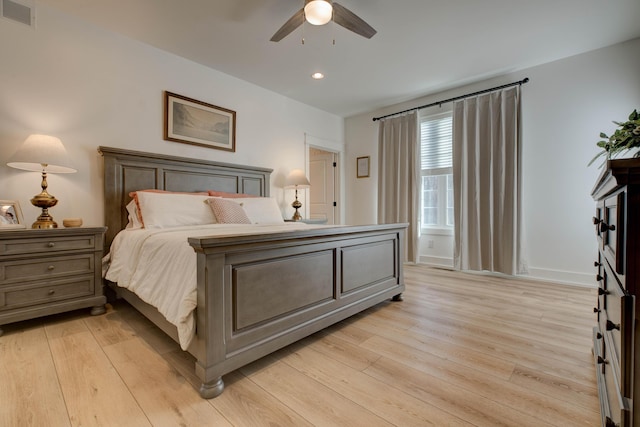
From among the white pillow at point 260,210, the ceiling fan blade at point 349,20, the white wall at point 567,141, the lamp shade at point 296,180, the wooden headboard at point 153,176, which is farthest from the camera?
the lamp shade at point 296,180

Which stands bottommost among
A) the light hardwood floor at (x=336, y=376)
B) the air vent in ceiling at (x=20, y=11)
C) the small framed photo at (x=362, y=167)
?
the light hardwood floor at (x=336, y=376)

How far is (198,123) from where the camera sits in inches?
135

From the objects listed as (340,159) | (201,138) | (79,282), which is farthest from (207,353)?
(340,159)

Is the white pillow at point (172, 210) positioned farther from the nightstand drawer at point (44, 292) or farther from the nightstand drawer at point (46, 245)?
the nightstand drawer at point (44, 292)

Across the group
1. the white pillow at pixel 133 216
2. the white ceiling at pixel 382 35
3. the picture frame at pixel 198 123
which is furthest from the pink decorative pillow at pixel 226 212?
the white ceiling at pixel 382 35

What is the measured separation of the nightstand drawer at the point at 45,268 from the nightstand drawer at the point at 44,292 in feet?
0.19

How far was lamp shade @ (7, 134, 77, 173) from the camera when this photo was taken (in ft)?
7.03

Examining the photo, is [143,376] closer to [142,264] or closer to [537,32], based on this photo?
[142,264]

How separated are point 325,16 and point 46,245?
2.66m

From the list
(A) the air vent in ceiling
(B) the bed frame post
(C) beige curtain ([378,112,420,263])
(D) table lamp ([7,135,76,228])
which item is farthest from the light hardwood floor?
(A) the air vent in ceiling

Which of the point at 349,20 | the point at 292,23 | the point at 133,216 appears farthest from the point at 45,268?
the point at 349,20

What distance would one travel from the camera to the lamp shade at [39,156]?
84.4 inches

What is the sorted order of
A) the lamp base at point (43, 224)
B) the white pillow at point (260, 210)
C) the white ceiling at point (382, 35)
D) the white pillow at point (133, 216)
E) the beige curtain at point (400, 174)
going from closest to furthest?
the lamp base at point (43, 224) → the white ceiling at point (382, 35) → the white pillow at point (133, 216) → the white pillow at point (260, 210) → the beige curtain at point (400, 174)

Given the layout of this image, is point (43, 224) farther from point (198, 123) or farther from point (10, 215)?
point (198, 123)
